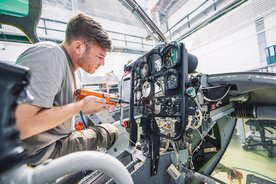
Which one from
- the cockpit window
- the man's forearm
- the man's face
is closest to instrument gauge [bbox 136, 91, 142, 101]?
the man's face

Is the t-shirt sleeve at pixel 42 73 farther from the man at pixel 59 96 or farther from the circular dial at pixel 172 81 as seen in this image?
the circular dial at pixel 172 81

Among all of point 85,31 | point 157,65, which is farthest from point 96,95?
point 157,65

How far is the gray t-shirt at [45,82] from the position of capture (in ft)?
3.10

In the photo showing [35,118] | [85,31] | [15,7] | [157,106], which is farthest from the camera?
[15,7]

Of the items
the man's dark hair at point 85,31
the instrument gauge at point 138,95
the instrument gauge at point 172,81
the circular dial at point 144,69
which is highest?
the man's dark hair at point 85,31

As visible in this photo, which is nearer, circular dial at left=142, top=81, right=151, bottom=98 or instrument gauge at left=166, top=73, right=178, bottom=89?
instrument gauge at left=166, top=73, right=178, bottom=89

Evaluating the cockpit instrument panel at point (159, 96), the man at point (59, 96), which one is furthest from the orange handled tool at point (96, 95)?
the cockpit instrument panel at point (159, 96)

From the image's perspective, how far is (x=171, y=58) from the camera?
1060 mm

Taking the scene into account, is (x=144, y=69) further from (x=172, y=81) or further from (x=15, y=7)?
(x=15, y=7)

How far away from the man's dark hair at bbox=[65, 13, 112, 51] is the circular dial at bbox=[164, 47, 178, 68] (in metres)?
0.62

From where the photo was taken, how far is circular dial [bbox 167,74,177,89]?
98cm

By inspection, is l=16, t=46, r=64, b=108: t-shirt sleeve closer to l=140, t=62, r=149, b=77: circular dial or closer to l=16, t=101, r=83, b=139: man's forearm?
l=16, t=101, r=83, b=139: man's forearm

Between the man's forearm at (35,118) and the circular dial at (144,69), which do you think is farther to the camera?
the circular dial at (144,69)

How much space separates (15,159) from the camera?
0.28m
